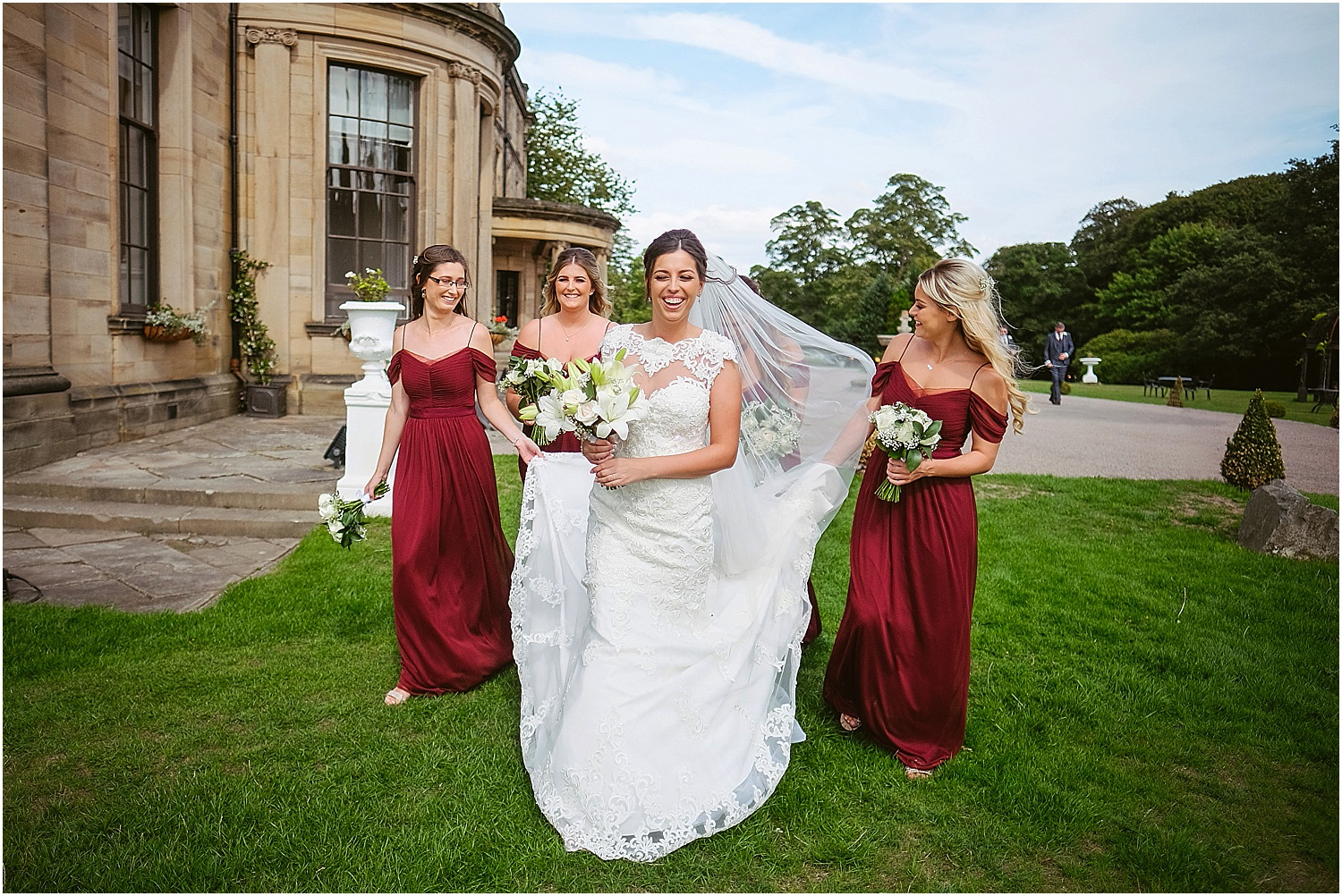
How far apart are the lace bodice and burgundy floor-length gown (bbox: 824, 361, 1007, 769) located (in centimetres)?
102

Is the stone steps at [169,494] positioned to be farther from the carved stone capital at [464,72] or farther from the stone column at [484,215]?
the carved stone capital at [464,72]

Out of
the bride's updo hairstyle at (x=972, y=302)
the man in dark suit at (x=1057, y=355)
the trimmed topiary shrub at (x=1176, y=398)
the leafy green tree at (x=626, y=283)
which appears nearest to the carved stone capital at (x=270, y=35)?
the bride's updo hairstyle at (x=972, y=302)

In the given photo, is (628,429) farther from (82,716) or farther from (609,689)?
(82,716)

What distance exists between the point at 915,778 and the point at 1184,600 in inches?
153

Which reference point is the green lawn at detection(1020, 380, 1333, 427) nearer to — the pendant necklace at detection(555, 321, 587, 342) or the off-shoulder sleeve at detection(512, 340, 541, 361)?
the pendant necklace at detection(555, 321, 587, 342)

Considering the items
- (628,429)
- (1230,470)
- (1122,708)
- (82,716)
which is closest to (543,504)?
(628,429)

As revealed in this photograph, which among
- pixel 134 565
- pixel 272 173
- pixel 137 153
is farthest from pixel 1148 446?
pixel 137 153

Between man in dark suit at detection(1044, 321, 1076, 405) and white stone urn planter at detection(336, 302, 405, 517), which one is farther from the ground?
man in dark suit at detection(1044, 321, 1076, 405)

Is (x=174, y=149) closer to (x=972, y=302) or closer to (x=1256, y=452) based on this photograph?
(x=972, y=302)

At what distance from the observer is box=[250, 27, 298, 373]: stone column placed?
13836 millimetres

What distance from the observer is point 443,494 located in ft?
16.1

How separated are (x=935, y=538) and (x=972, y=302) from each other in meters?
1.06

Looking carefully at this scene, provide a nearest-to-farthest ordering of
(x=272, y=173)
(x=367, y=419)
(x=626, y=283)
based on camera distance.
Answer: (x=367, y=419) → (x=272, y=173) → (x=626, y=283)

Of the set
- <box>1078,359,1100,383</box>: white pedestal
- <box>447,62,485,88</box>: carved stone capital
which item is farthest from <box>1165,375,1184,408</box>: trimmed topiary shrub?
<box>447,62,485,88</box>: carved stone capital
